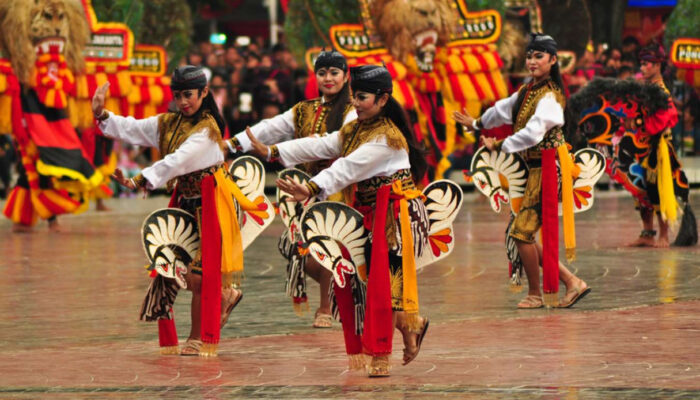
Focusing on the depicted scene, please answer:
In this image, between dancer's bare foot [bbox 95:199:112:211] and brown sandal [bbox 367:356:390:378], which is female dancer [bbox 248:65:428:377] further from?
dancer's bare foot [bbox 95:199:112:211]

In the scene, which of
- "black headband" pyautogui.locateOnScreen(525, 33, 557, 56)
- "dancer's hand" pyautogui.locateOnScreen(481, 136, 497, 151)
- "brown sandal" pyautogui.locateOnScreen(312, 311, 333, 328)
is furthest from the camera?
"black headband" pyautogui.locateOnScreen(525, 33, 557, 56)

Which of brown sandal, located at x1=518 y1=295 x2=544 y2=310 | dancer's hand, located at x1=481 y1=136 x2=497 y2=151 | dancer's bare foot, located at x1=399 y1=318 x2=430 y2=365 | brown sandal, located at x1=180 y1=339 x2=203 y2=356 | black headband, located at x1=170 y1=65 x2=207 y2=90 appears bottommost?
brown sandal, located at x1=518 y1=295 x2=544 y2=310

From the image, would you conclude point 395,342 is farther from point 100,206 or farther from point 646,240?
point 100,206

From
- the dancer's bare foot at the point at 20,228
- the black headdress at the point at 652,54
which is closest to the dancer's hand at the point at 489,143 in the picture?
the black headdress at the point at 652,54

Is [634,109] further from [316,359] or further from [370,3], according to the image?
[316,359]

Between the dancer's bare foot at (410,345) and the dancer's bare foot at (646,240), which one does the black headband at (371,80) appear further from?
the dancer's bare foot at (646,240)

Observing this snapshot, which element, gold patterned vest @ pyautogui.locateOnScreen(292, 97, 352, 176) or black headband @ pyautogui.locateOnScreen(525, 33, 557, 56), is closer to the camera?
gold patterned vest @ pyautogui.locateOnScreen(292, 97, 352, 176)

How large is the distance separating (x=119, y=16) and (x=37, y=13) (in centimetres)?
273

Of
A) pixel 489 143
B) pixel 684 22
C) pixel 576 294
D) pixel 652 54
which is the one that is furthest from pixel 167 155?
pixel 684 22

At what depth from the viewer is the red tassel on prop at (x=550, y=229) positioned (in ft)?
33.7

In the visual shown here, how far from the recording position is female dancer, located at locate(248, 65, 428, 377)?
25.0ft

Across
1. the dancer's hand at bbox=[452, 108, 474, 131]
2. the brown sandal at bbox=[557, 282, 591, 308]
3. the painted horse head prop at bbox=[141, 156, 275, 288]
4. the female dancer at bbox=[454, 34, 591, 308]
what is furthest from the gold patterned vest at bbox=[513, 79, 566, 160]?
the painted horse head prop at bbox=[141, 156, 275, 288]

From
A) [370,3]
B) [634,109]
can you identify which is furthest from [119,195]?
[634,109]

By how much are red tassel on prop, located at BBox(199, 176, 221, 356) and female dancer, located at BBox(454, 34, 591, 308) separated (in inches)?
88.3
